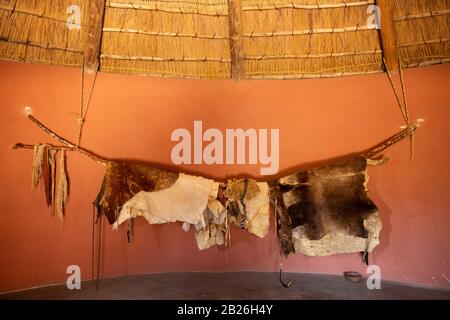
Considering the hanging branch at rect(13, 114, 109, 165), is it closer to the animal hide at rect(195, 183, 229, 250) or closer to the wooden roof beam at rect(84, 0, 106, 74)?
the wooden roof beam at rect(84, 0, 106, 74)

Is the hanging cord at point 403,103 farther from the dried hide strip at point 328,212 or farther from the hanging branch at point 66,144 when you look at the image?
the hanging branch at point 66,144

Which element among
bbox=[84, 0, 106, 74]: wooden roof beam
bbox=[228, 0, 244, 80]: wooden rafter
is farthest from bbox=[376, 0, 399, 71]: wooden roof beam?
bbox=[84, 0, 106, 74]: wooden roof beam

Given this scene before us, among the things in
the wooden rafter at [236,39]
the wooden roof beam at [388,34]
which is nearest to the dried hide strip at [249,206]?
the wooden rafter at [236,39]

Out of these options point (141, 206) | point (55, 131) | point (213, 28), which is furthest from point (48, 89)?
point (213, 28)

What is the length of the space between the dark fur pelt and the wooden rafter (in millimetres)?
1078

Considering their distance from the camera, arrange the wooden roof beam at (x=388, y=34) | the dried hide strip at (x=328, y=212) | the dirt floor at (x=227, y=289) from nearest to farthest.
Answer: the dirt floor at (x=227, y=289), the dried hide strip at (x=328, y=212), the wooden roof beam at (x=388, y=34)

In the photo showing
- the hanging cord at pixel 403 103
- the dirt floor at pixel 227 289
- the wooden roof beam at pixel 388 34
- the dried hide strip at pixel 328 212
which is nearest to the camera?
the dirt floor at pixel 227 289

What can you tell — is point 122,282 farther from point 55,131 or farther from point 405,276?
point 405,276

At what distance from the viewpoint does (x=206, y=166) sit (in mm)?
3438

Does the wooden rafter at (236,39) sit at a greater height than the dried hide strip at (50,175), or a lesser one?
greater

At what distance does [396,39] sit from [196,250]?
243cm

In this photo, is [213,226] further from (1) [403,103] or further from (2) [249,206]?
(1) [403,103]

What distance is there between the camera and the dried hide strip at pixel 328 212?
2984 millimetres

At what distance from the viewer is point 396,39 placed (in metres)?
3.20
